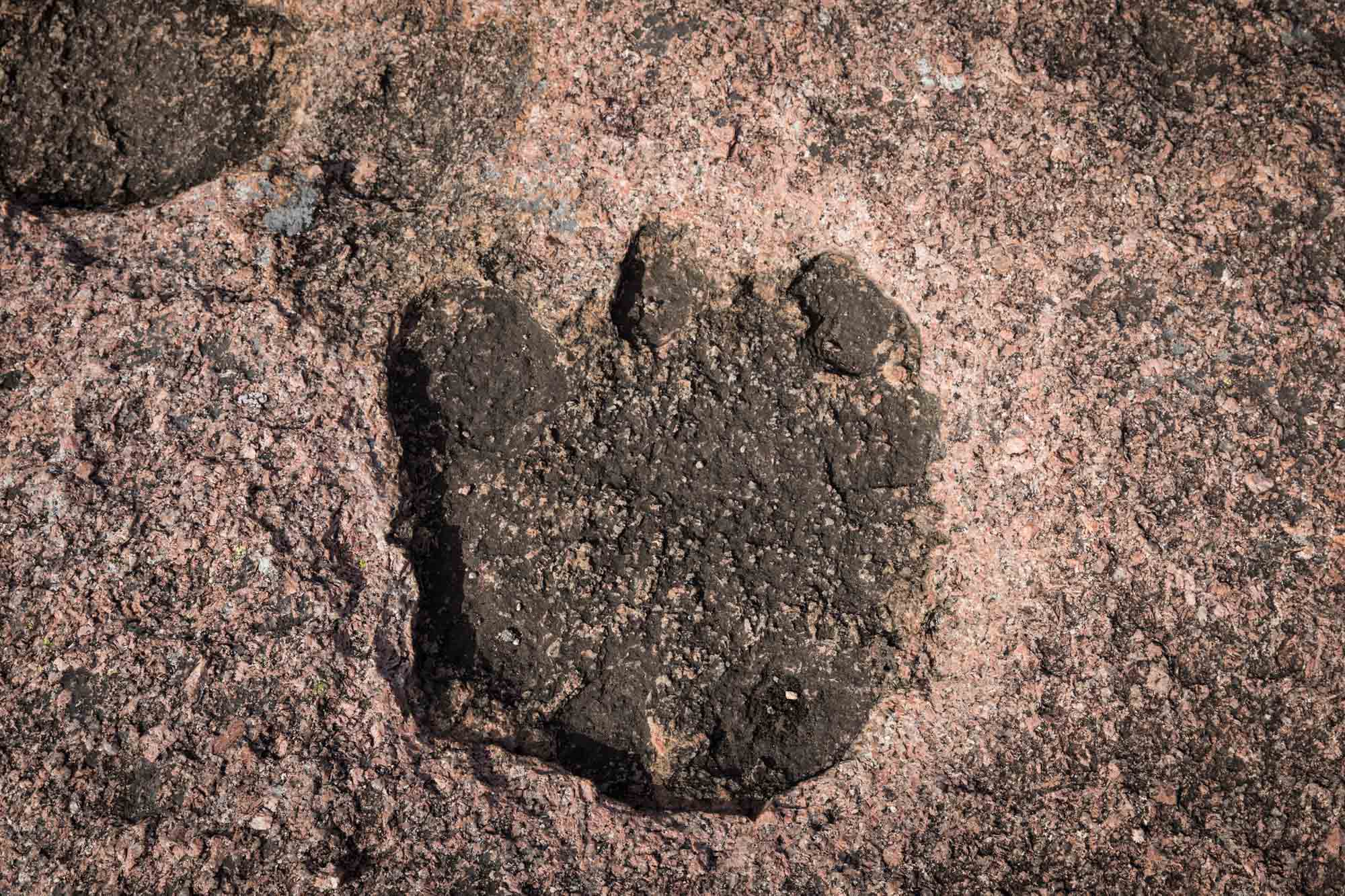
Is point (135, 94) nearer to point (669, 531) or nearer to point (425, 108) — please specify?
point (425, 108)

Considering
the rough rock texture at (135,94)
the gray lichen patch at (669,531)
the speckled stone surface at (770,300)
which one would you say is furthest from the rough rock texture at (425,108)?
the gray lichen patch at (669,531)

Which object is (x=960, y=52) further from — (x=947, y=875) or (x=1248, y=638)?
(x=947, y=875)

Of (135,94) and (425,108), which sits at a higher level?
(425,108)

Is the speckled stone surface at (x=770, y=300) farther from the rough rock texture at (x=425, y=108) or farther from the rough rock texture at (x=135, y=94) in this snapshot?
the rough rock texture at (x=135, y=94)

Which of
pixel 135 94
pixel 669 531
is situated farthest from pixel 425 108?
pixel 669 531

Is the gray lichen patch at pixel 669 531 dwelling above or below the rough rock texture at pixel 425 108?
below

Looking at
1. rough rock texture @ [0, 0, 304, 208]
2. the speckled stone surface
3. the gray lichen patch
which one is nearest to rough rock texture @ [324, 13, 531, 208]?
the speckled stone surface
